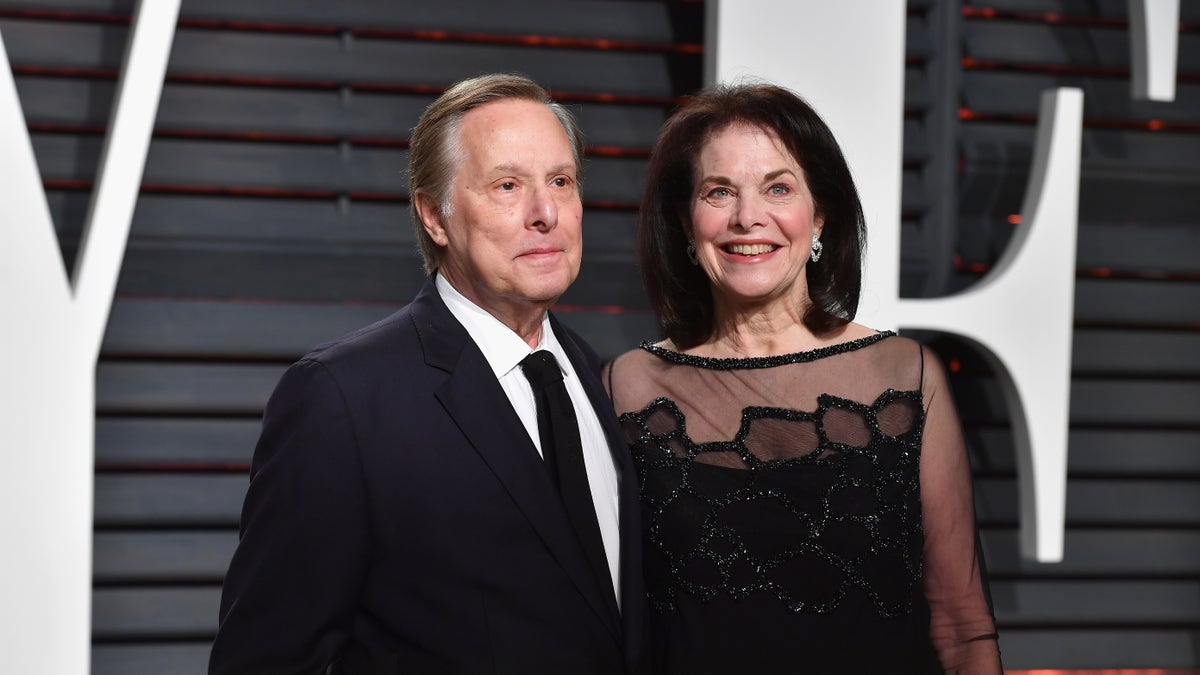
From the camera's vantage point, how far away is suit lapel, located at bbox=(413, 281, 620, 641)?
1.95m

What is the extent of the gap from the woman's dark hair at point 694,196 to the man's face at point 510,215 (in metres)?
0.50

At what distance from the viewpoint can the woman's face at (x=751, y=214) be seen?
95.2 inches

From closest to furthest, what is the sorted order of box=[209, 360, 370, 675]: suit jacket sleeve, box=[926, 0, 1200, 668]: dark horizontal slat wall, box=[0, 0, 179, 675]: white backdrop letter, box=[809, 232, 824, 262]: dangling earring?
box=[209, 360, 370, 675]: suit jacket sleeve → box=[809, 232, 824, 262]: dangling earring → box=[0, 0, 179, 675]: white backdrop letter → box=[926, 0, 1200, 668]: dark horizontal slat wall

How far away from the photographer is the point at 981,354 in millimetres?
3805

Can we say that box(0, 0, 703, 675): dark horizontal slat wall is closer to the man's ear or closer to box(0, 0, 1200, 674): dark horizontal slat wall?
box(0, 0, 1200, 674): dark horizontal slat wall

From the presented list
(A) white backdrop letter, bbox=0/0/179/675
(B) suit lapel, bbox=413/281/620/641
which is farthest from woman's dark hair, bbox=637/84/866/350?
(A) white backdrop letter, bbox=0/0/179/675

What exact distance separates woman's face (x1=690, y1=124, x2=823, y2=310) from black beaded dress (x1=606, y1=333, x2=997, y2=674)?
0.19m

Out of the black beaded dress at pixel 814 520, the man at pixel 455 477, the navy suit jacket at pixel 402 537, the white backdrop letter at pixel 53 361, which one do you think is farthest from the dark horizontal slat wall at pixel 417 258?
the navy suit jacket at pixel 402 537

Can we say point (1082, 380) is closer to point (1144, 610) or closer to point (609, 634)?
point (1144, 610)

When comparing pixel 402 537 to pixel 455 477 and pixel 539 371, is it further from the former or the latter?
pixel 539 371

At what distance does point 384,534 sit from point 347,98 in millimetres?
2043

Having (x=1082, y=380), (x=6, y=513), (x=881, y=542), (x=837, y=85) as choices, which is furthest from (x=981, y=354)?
(x=6, y=513)

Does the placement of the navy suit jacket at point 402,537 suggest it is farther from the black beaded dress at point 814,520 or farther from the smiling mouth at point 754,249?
the smiling mouth at point 754,249

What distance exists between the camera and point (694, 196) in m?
2.53
